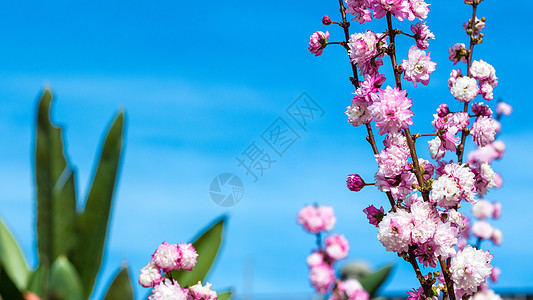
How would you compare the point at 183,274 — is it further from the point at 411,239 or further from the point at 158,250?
the point at 411,239

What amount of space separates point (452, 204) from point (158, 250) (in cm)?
80

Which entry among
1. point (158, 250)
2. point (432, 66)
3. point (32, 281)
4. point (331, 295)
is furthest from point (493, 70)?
point (32, 281)

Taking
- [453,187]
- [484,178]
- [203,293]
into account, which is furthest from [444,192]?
[203,293]

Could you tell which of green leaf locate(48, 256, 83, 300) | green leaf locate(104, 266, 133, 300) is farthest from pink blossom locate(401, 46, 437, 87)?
green leaf locate(48, 256, 83, 300)

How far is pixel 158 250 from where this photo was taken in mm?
1543

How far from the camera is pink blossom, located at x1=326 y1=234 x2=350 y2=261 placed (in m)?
3.11

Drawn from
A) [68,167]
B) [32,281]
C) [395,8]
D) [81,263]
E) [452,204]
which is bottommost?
[32,281]

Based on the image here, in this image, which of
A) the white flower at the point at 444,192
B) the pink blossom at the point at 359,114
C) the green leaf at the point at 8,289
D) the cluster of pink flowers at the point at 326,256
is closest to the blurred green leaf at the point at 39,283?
the green leaf at the point at 8,289

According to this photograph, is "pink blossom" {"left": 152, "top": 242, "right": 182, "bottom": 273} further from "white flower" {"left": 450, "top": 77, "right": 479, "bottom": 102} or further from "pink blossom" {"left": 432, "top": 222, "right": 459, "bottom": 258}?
"white flower" {"left": 450, "top": 77, "right": 479, "bottom": 102}

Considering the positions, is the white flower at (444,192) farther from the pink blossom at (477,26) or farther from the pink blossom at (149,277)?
the pink blossom at (149,277)

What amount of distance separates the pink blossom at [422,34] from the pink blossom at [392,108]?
0.19 metres

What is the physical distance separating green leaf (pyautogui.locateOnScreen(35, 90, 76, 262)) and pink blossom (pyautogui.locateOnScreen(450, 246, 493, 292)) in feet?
6.72

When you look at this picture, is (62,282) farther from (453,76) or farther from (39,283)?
(453,76)

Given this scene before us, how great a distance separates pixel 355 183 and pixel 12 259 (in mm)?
2033
